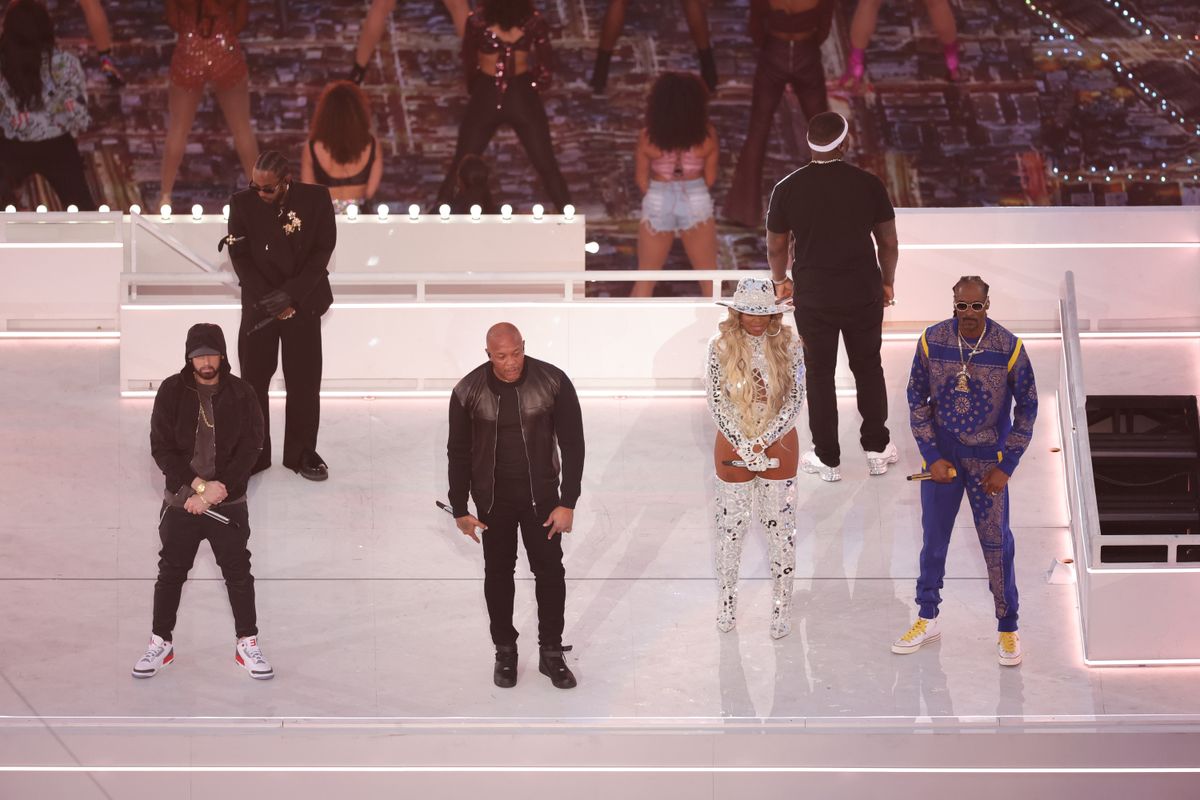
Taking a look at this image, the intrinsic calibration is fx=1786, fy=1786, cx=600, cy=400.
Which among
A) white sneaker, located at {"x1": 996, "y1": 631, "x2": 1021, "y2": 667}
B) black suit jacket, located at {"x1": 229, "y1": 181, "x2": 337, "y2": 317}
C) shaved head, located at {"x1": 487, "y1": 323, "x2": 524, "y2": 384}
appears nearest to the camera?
shaved head, located at {"x1": 487, "y1": 323, "x2": 524, "y2": 384}

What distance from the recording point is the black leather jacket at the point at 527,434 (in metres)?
6.15

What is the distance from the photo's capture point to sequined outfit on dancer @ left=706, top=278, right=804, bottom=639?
6.29 m

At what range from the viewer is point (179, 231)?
9.66 meters

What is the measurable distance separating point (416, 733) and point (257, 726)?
54 centimetres

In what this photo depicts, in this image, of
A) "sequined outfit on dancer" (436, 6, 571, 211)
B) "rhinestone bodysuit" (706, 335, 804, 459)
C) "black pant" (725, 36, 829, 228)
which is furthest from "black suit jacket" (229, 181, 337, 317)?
"black pant" (725, 36, 829, 228)

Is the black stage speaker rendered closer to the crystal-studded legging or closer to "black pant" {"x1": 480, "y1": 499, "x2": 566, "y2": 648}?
the crystal-studded legging

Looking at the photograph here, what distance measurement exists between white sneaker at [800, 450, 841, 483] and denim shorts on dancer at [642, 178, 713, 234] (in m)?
2.47

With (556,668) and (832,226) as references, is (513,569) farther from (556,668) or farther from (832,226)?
(832,226)

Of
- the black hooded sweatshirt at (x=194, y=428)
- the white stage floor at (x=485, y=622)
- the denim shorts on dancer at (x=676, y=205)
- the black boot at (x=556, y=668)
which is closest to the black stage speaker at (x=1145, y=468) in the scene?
the white stage floor at (x=485, y=622)

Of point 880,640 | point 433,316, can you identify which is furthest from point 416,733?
point 433,316

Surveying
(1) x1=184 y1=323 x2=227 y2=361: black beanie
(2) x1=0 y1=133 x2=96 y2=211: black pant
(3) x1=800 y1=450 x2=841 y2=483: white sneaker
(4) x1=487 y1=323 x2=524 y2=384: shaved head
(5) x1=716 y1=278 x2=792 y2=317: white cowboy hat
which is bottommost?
(3) x1=800 y1=450 x2=841 y2=483: white sneaker

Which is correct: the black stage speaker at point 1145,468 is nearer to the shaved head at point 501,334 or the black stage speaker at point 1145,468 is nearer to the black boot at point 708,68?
the shaved head at point 501,334

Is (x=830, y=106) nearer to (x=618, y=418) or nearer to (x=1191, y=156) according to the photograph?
(x=1191, y=156)

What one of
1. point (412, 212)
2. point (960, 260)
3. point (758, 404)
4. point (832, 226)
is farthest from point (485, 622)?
point (960, 260)
